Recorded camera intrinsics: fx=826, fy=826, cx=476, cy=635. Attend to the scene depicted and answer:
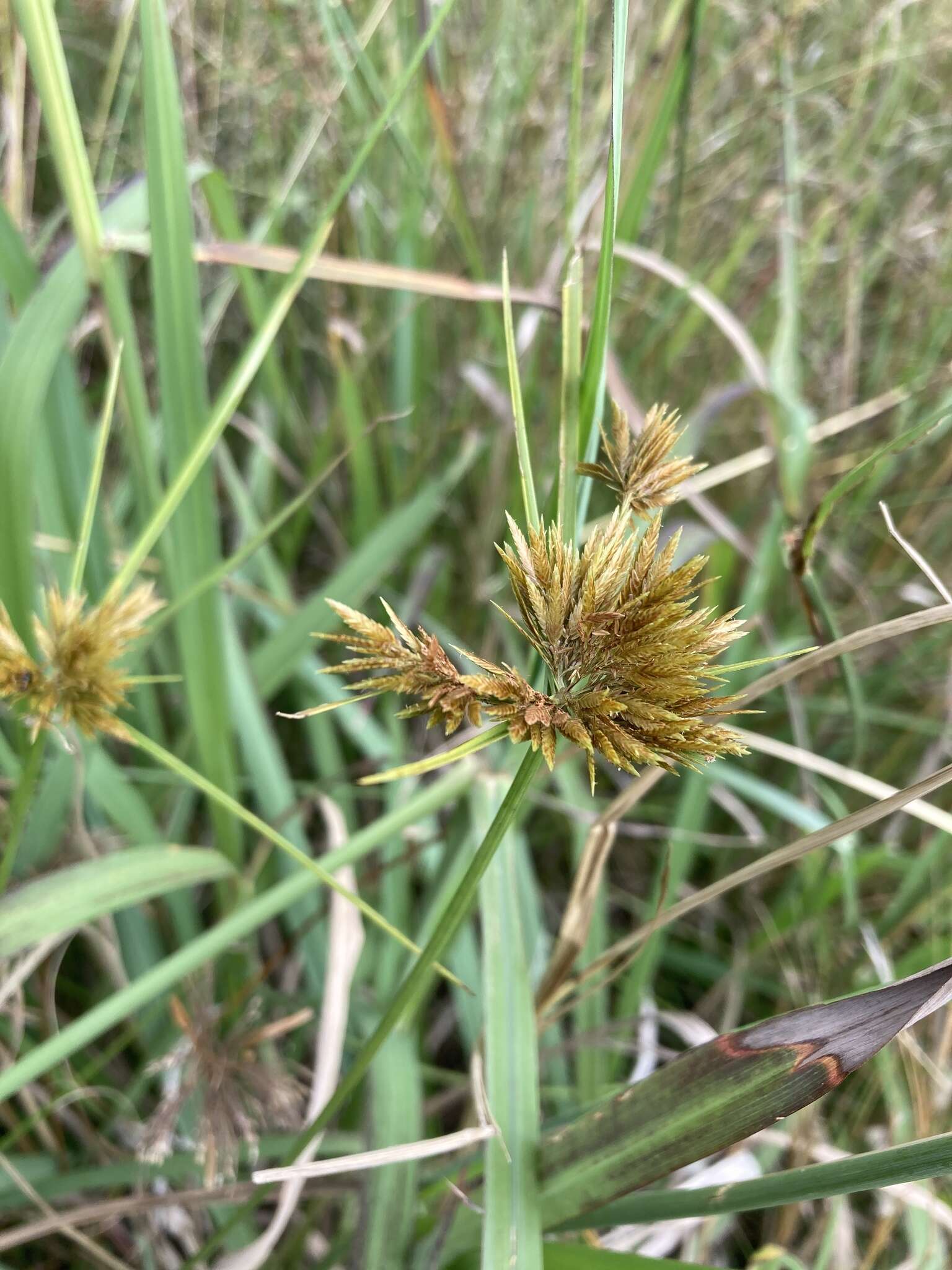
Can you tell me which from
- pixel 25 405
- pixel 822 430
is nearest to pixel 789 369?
pixel 822 430

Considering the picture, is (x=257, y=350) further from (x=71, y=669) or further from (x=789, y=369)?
(x=789, y=369)

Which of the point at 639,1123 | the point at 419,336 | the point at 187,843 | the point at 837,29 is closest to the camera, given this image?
the point at 639,1123

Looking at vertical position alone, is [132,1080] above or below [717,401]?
below

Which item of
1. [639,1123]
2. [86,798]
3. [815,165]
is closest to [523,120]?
[815,165]

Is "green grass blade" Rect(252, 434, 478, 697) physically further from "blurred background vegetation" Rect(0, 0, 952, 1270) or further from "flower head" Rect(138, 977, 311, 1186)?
"flower head" Rect(138, 977, 311, 1186)

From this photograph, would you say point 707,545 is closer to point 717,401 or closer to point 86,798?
point 717,401

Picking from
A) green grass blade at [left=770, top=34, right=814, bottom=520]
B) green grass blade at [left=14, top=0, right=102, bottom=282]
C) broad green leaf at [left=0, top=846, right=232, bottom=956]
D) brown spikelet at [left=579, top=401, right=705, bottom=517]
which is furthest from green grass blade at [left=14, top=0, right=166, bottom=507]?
green grass blade at [left=770, top=34, right=814, bottom=520]
